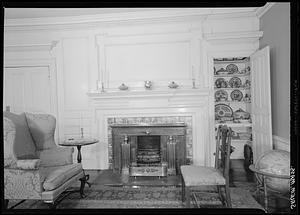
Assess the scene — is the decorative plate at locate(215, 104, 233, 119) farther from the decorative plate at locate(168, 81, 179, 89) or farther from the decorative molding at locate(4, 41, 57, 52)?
the decorative molding at locate(4, 41, 57, 52)

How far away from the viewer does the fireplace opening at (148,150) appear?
10.2ft

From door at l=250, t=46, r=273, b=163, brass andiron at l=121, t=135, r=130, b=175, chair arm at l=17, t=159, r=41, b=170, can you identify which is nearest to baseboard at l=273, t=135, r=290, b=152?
door at l=250, t=46, r=273, b=163

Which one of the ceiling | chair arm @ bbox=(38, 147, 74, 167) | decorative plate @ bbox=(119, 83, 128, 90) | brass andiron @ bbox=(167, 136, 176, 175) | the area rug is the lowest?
the area rug

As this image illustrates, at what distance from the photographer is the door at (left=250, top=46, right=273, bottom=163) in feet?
8.19

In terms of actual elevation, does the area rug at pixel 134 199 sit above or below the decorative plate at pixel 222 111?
below

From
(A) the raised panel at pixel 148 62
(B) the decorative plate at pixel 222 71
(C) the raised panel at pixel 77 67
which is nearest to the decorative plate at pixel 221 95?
(B) the decorative plate at pixel 222 71

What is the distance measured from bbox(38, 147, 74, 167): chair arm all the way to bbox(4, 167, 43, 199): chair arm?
465 mm

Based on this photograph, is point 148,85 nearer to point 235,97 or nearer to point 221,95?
point 221,95

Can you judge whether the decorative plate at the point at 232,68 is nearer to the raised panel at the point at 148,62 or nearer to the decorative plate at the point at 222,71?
the decorative plate at the point at 222,71

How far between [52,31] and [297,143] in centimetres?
315

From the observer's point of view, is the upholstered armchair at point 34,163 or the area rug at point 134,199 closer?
the upholstered armchair at point 34,163

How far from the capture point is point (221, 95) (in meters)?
3.36

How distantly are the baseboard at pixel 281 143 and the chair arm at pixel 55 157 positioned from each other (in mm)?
2036

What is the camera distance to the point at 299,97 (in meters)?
1.05
